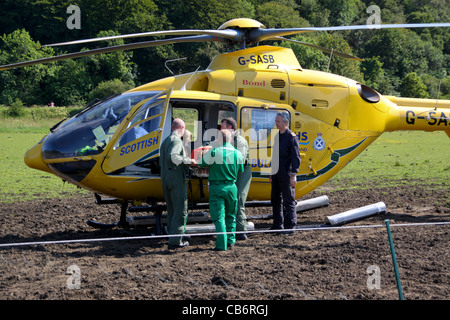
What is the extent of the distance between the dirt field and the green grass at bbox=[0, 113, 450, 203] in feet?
14.7

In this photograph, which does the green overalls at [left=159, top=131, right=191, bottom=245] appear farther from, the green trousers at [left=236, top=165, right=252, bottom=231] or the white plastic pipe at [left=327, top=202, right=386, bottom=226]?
the white plastic pipe at [left=327, top=202, right=386, bottom=226]

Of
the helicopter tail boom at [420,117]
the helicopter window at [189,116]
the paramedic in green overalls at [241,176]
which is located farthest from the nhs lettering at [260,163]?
the helicopter tail boom at [420,117]

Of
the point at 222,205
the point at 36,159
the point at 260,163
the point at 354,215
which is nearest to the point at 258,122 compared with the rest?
the point at 260,163

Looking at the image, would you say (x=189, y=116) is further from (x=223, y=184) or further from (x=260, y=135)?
(x=223, y=184)

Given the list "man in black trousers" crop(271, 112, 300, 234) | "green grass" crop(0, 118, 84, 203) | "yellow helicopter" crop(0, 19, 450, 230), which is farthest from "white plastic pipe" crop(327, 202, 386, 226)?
"green grass" crop(0, 118, 84, 203)

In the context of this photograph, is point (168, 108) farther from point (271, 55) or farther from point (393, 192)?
point (393, 192)

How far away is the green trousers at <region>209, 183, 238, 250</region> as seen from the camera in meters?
8.89

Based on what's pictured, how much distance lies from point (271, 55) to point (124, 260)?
495 cm

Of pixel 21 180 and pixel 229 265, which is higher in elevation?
pixel 229 265

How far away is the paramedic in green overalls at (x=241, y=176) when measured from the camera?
30.8 ft

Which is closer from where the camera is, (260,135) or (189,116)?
(260,135)

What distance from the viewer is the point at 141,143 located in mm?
9539

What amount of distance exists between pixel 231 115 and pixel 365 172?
9513 mm
